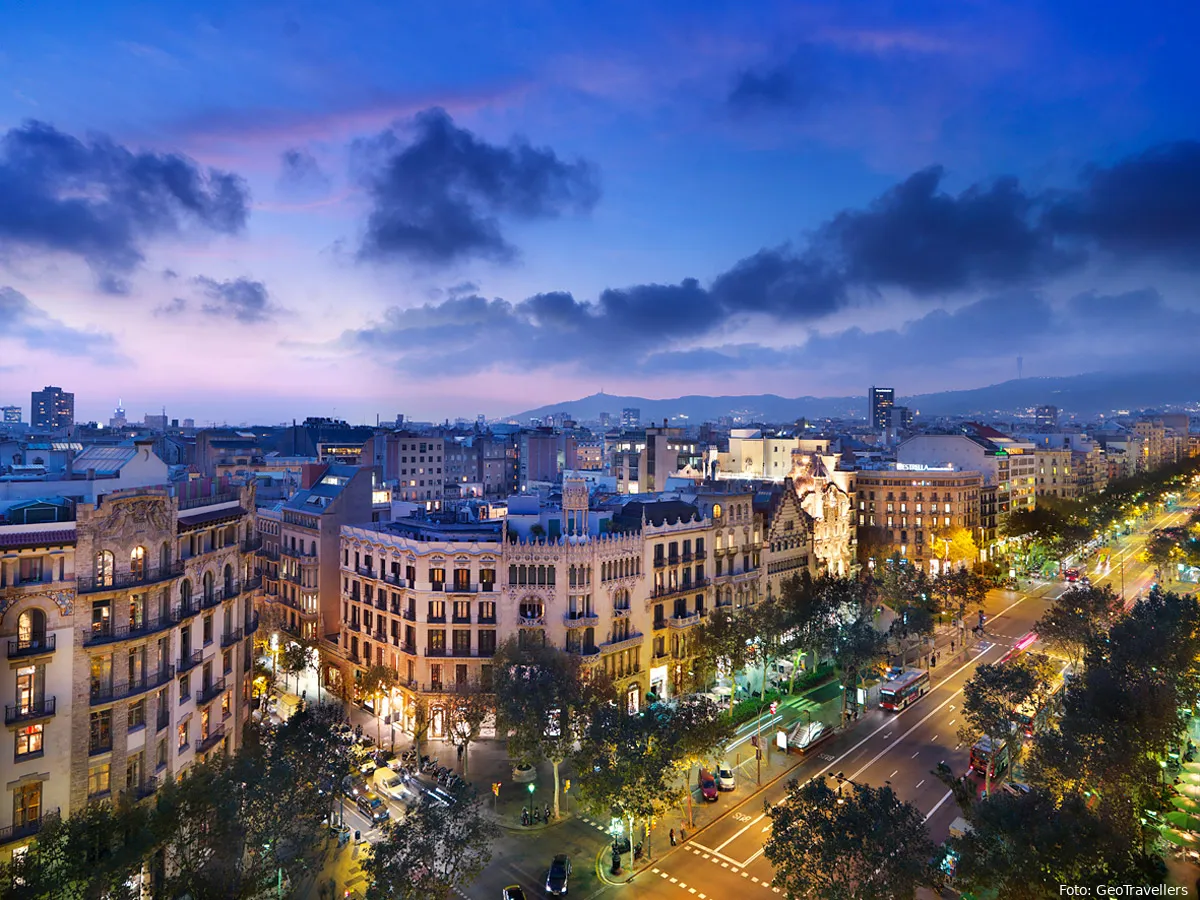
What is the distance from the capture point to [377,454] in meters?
180

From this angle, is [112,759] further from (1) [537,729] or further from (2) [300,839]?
(1) [537,729]

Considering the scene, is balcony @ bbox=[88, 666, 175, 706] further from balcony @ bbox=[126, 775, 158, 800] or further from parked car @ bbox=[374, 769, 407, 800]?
parked car @ bbox=[374, 769, 407, 800]

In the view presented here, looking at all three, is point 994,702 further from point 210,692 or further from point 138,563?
point 138,563

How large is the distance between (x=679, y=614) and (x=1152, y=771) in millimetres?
46399

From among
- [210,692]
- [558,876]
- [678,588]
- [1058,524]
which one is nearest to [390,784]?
[210,692]

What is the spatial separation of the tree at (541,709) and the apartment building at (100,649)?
2167 cm

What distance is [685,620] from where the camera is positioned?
8450cm

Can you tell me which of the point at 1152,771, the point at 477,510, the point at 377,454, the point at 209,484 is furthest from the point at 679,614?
the point at 377,454

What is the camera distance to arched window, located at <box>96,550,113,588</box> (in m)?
43.1

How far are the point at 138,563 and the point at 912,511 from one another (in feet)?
425

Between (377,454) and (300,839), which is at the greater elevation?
(377,454)

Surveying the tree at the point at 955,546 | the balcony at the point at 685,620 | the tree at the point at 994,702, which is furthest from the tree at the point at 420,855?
the tree at the point at 955,546

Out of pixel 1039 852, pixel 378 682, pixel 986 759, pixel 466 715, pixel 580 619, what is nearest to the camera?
pixel 1039 852

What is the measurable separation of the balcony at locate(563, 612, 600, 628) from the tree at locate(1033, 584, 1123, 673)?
4693cm
